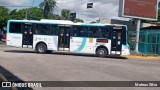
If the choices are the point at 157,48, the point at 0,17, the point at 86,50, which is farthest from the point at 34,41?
the point at 0,17

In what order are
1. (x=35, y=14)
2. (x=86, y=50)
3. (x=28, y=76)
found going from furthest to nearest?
1. (x=35, y=14)
2. (x=86, y=50)
3. (x=28, y=76)

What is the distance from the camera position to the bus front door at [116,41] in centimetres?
2775

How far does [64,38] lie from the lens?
28.5 metres

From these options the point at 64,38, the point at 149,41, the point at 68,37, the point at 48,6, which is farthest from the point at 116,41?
the point at 48,6

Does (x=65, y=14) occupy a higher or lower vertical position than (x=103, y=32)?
higher

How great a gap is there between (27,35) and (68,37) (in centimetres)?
333

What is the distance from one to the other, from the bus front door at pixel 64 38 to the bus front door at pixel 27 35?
93.3 inches

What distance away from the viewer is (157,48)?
3378cm

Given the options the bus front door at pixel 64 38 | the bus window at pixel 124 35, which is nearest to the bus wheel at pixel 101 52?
the bus window at pixel 124 35

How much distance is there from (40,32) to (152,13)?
12946 millimetres

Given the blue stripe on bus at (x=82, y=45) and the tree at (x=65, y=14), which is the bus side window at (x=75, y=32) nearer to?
the blue stripe on bus at (x=82, y=45)

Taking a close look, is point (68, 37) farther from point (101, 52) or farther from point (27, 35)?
point (27, 35)

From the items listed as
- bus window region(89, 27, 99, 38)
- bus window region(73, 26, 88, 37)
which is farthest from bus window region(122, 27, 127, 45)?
bus window region(73, 26, 88, 37)

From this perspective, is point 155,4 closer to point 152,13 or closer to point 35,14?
point 152,13
